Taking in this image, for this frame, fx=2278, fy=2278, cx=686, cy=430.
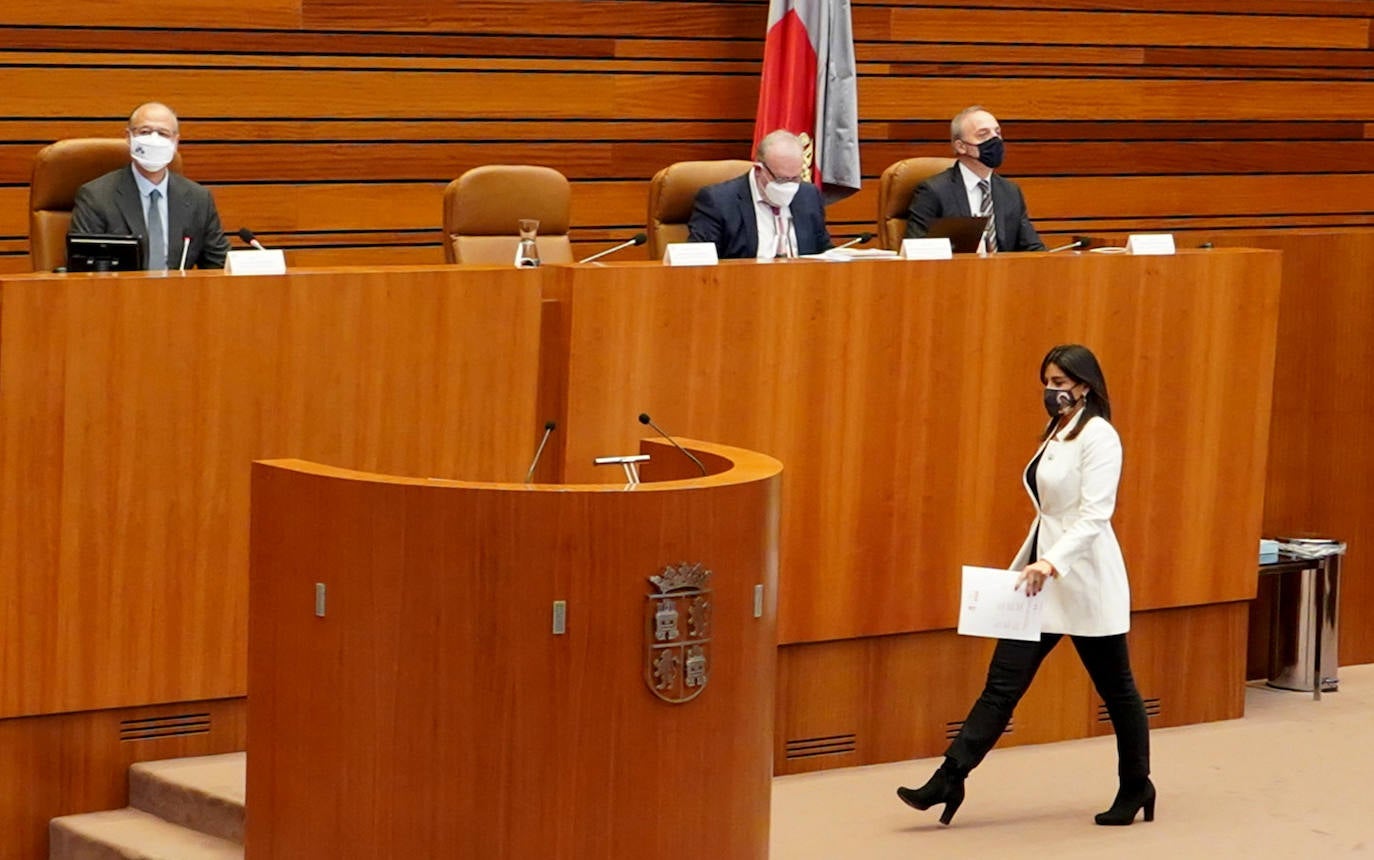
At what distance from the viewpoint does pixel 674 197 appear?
21.9 feet

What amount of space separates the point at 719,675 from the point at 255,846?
0.97 metres

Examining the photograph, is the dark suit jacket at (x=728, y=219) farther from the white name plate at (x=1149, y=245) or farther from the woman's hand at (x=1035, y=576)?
the woman's hand at (x=1035, y=576)

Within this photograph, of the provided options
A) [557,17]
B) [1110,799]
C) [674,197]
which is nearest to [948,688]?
[1110,799]

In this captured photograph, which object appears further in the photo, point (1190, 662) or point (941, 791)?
point (1190, 662)

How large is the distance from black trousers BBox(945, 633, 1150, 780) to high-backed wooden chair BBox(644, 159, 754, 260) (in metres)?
1.84

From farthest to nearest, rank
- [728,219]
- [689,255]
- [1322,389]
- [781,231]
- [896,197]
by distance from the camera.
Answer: [1322,389], [896,197], [781,231], [728,219], [689,255]

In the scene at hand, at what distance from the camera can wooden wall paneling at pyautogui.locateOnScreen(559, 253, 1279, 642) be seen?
5578mm

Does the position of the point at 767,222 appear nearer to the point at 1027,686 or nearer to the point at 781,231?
the point at 781,231

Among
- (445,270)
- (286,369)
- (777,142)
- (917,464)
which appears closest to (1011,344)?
(917,464)

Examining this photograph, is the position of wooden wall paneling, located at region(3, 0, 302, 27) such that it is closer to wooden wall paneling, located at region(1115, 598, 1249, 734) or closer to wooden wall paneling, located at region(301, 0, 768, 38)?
wooden wall paneling, located at region(301, 0, 768, 38)

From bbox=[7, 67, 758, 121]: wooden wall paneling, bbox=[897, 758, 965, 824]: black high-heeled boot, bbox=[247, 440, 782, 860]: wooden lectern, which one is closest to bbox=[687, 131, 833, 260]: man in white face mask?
bbox=[7, 67, 758, 121]: wooden wall paneling

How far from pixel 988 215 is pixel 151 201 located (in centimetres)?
258

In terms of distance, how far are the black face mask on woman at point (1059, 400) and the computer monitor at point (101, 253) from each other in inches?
83.4

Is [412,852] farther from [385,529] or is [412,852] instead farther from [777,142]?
[777,142]
